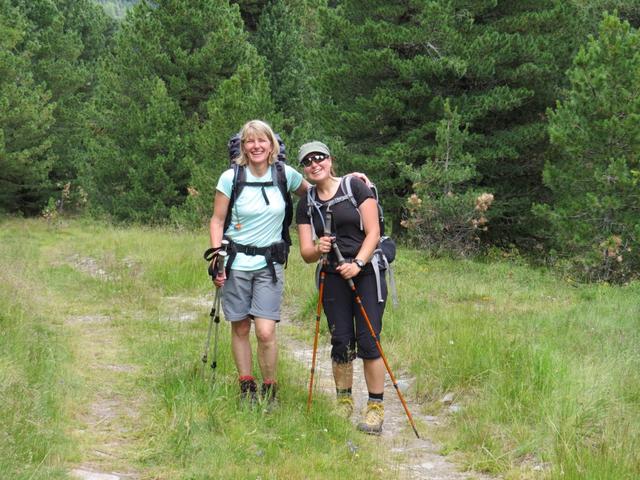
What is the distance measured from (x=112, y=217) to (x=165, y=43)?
20.7ft

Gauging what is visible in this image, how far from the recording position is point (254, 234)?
15.8 ft

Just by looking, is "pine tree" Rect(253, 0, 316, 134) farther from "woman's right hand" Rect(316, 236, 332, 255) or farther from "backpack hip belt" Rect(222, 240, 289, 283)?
"woman's right hand" Rect(316, 236, 332, 255)

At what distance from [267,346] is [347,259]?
840mm

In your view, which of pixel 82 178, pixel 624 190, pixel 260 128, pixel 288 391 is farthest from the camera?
pixel 82 178

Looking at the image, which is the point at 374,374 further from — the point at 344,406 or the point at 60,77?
the point at 60,77

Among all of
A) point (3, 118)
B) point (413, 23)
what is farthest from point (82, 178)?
point (413, 23)

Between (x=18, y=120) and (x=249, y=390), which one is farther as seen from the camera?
(x=18, y=120)

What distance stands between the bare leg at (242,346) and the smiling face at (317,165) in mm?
1142

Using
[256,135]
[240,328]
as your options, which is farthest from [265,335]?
[256,135]

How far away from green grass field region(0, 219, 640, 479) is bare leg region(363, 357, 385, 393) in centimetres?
35

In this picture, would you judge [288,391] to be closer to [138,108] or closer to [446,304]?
[446,304]

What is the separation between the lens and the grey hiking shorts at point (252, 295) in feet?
15.8

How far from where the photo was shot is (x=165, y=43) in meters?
23.6

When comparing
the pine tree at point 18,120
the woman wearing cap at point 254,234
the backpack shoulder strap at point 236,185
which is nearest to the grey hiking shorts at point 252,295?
the woman wearing cap at point 254,234
